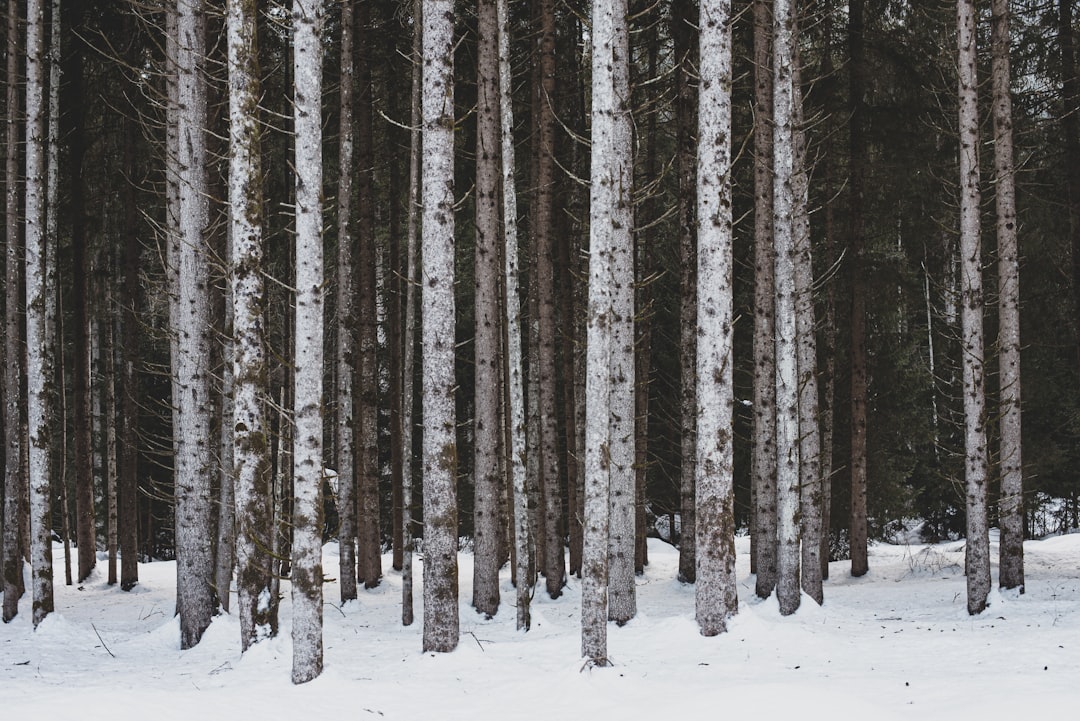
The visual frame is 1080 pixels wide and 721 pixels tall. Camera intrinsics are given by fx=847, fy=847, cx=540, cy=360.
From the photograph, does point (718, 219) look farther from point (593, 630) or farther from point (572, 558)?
point (572, 558)

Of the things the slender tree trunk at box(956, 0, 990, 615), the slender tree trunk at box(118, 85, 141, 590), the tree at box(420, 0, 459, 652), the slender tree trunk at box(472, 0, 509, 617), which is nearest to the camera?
the tree at box(420, 0, 459, 652)

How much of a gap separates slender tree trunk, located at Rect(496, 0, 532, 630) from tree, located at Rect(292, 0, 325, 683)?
3669mm

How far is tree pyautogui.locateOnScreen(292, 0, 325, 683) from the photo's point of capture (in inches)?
294

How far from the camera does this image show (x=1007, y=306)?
1186cm

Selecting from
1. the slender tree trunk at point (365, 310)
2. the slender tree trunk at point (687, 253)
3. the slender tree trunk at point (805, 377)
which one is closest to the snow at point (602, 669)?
the slender tree trunk at point (805, 377)

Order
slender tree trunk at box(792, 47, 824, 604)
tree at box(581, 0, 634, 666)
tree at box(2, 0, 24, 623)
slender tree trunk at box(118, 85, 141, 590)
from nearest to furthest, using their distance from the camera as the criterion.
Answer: tree at box(581, 0, 634, 666) → slender tree trunk at box(792, 47, 824, 604) → tree at box(2, 0, 24, 623) → slender tree trunk at box(118, 85, 141, 590)

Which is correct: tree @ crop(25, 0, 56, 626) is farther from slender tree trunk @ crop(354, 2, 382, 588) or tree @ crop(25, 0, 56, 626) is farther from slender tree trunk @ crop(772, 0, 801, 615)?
slender tree trunk @ crop(772, 0, 801, 615)

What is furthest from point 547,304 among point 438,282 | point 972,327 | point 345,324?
point 972,327

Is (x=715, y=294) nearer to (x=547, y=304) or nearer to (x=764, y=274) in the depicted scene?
(x=764, y=274)

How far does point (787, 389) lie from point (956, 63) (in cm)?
512

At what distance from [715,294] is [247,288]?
4.71 meters

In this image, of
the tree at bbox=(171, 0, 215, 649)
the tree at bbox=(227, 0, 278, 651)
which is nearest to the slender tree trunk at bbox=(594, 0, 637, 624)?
the tree at bbox=(227, 0, 278, 651)

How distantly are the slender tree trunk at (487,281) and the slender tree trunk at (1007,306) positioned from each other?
6972 millimetres

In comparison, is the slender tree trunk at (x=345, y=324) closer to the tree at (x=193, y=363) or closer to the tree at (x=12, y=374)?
the tree at (x=193, y=363)
